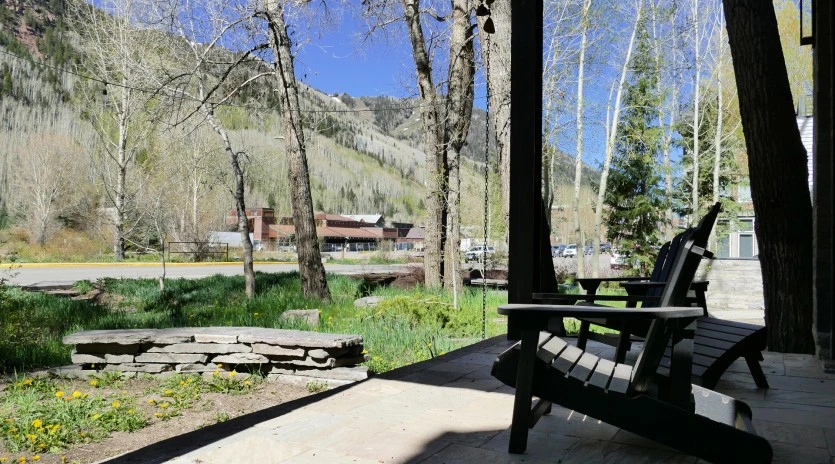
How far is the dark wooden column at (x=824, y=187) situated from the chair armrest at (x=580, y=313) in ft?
7.66

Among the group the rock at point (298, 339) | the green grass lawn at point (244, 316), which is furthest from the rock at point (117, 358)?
the rock at point (298, 339)

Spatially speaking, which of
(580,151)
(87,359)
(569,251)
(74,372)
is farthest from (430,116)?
(569,251)

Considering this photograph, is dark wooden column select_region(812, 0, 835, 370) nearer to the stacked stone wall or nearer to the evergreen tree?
the stacked stone wall

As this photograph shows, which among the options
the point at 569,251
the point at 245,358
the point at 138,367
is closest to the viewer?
the point at 245,358

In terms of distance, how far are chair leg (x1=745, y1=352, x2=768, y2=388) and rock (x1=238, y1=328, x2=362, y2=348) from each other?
2.54 meters

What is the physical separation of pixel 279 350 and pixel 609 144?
13.3 metres

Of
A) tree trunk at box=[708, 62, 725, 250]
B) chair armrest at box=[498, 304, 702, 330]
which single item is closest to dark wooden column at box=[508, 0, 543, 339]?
chair armrest at box=[498, 304, 702, 330]

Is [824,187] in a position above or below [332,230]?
below

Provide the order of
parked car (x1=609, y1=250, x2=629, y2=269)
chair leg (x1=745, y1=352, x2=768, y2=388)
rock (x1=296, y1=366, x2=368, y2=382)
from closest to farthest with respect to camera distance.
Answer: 1. chair leg (x1=745, y1=352, x2=768, y2=388)
2. rock (x1=296, y1=366, x2=368, y2=382)
3. parked car (x1=609, y1=250, x2=629, y2=269)

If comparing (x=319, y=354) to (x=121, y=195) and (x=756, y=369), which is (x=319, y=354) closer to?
(x=756, y=369)

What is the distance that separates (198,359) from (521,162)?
318 centimetres

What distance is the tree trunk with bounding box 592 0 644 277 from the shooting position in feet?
48.8

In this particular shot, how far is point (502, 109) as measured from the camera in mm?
8133

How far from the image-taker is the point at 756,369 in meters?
2.69
